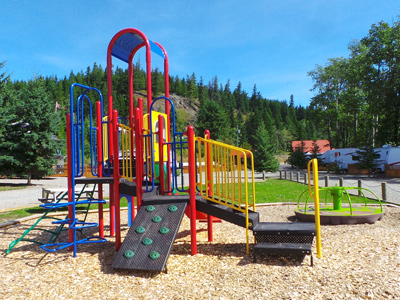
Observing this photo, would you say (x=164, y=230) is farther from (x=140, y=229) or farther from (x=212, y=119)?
(x=212, y=119)

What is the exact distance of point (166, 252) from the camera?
4508mm

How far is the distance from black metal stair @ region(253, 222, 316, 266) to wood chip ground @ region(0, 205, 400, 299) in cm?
21

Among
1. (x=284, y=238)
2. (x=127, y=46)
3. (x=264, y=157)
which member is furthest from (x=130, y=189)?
(x=264, y=157)

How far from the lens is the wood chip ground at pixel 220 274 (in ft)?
12.2

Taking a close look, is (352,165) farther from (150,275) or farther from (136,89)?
(136,89)

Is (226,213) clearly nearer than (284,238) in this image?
No

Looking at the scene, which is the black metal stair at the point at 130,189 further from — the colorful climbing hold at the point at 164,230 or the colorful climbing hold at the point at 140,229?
the colorful climbing hold at the point at 164,230

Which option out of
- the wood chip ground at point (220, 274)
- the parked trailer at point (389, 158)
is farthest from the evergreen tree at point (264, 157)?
the wood chip ground at point (220, 274)

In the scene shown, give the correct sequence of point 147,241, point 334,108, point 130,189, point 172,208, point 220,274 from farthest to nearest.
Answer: point 334,108 < point 130,189 < point 172,208 < point 147,241 < point 220,274

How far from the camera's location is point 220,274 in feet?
14.2

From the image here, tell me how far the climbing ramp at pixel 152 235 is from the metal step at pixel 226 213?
283 mm

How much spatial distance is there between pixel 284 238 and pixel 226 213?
962 millimetres

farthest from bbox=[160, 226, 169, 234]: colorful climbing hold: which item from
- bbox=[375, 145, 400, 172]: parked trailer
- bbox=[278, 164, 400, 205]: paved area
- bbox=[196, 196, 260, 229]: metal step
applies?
bbox=[375, 145, 400, 172]: parked trailer

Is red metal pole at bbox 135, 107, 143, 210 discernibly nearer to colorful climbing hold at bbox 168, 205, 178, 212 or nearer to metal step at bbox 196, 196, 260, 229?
colorful climbing hold at bbox 168, 205, 178, 212
